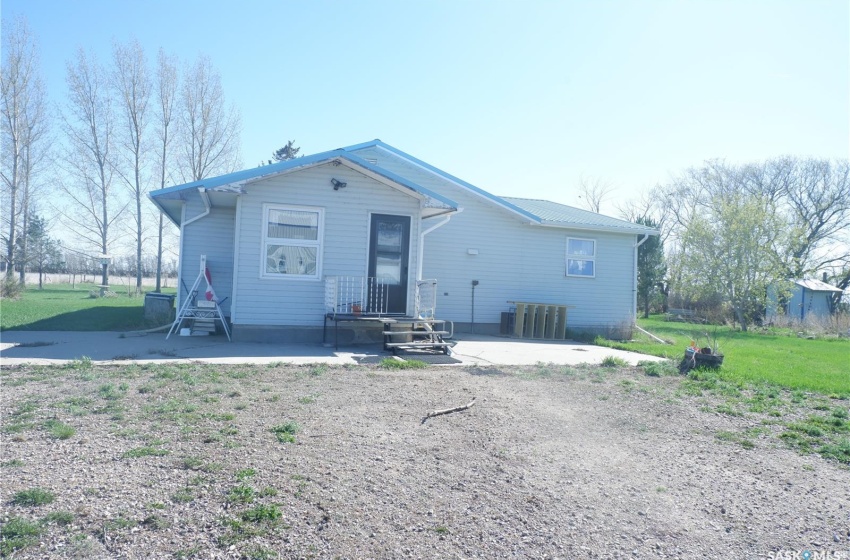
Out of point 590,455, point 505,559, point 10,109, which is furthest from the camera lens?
point 10,109

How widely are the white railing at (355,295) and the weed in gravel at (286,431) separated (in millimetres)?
5824


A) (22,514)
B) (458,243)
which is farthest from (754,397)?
Answer: (458,243)

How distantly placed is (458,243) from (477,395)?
8236mm

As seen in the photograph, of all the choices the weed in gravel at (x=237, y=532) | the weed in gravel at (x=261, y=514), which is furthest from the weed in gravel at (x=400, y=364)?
the weed in gravel at (x=237, y=532)

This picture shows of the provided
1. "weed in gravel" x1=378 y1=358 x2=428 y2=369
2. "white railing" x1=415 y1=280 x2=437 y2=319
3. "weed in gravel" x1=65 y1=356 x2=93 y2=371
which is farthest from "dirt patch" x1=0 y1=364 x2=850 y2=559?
"white railing" x1=415 y1=280 x2=437 y2=319

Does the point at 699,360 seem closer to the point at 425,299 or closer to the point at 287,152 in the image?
the point at 425,299

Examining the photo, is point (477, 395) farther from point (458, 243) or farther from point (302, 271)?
point (458, 243)

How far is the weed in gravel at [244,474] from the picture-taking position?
3771 mm

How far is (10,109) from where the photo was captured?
28812mm

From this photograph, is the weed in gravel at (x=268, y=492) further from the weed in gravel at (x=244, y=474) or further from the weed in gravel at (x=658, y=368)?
the weed in gravel at (x=658, y=368)

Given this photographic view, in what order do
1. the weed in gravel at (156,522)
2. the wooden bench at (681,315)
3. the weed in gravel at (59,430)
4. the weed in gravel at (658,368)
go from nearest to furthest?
the weed in gravel at (156,522), the weed in gravel at (59,430), the weed in gravel at (658,368), the wooden bench at (681,315)

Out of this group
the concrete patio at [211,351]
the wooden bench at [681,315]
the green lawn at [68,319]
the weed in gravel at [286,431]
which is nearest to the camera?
the weed in gravel at [286,431]

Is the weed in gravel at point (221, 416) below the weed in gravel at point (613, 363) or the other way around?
below

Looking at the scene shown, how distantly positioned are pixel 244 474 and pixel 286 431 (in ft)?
3.30
